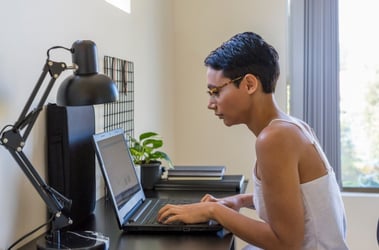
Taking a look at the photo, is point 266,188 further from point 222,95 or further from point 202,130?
point 202,130

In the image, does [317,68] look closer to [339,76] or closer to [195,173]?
[339,76]

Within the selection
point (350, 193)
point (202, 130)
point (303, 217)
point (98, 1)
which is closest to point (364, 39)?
point (350, 193)

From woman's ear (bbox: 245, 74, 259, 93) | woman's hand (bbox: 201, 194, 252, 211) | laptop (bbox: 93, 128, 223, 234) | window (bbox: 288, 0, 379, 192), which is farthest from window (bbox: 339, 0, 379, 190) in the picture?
woman's ear (bbox: 245, 74, 259, 93)

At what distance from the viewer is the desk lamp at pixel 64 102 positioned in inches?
46.8

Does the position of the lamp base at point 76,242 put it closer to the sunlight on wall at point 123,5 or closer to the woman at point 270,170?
the woman at point 270,170

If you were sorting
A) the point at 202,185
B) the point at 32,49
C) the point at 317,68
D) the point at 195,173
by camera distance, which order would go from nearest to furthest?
the point at 32,49 → the point at 202,185 → the point at 195,173 → the point at 317,68

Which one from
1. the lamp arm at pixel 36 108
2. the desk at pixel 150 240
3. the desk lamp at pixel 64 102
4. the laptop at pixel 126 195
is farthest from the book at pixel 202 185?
the lamp arm at pixel 36 108

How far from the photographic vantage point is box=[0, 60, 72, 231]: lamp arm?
3.80 feet

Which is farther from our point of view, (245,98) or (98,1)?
(98,1)

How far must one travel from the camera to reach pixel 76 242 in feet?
4.12

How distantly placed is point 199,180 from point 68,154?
85 cm

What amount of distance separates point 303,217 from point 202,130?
6.57 feet

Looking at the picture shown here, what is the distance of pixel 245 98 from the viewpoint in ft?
4.83

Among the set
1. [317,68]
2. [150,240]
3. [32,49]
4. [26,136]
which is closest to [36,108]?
[26,136]
